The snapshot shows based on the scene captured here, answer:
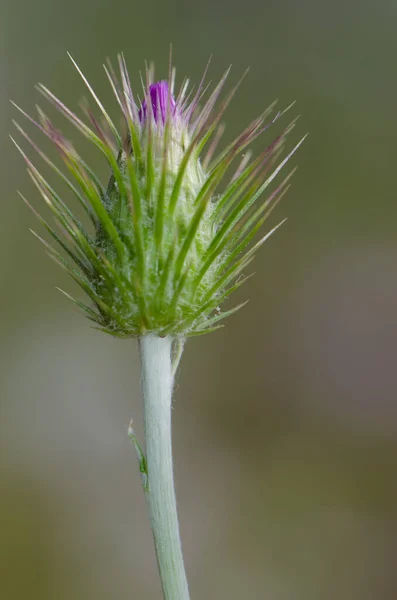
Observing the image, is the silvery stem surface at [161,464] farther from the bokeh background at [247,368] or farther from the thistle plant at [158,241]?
the bokeh background at [247,368]

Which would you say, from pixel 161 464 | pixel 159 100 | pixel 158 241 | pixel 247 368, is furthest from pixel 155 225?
pixel 247 368

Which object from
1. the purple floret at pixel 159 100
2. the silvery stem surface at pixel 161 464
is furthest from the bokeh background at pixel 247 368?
the purple floret at pixel 159 100

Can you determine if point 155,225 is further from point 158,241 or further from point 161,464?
point 161,464

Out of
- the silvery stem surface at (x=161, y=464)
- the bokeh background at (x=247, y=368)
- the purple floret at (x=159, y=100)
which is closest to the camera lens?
the silvery stem surface at (x=161, y=464)

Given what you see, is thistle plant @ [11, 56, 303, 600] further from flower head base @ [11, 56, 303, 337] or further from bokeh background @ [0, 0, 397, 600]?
bokeh background @ [0, 0, 397, 600]

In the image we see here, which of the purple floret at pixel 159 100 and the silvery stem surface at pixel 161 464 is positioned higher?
the purple floret at pixel 159 100

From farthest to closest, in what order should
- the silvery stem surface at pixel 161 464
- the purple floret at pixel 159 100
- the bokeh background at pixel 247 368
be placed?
the bokeh background at pixel 247 368 < the purple floret at pixel 159 100 < the silvery stem surface at pixel 161 464
